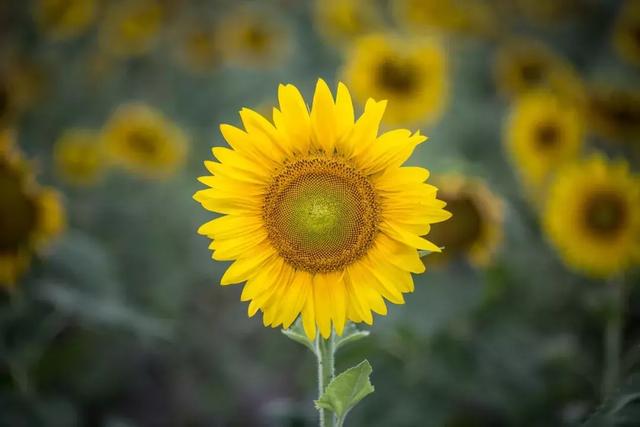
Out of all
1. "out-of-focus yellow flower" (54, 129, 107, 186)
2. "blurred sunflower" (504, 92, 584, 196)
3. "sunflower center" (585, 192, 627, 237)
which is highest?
"out-of-focus yellow flower" (54, 129, 107, 186)

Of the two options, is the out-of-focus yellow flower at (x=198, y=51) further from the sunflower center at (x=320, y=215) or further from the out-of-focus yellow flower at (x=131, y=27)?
the sunflower center at (x=320, y=215)

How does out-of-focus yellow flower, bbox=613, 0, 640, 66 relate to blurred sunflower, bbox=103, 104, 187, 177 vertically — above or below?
above

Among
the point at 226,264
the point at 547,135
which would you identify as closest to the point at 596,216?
the point at 547,135

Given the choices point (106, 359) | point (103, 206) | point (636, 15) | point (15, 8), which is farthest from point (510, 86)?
point (15, 8)

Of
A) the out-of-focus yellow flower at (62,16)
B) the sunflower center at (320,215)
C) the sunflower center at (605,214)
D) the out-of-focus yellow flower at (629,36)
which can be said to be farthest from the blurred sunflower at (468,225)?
the out-of-focus yellow flower at (62,16)

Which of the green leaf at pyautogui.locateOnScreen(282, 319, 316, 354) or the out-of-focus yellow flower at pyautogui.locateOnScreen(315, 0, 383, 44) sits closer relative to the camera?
the green leaf at pyautogui.locateOnScreen(282, 319, 316, 354)

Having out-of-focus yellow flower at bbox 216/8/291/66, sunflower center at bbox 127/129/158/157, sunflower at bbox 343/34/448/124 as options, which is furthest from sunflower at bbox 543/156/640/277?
out-of-focus yellow flower at bbox 216/8/291/66

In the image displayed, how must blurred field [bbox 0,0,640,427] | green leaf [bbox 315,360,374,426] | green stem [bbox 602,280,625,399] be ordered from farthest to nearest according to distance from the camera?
blurred field [bbox 0,0,640,427] → green stem [bbox 602,280,625,399] → green leaf [bbox 315,360,374,426]

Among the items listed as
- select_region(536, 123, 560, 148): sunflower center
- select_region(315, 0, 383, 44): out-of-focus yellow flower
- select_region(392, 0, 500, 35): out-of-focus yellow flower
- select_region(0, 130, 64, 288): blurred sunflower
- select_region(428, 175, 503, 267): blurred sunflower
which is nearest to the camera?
select_region(0, 130, 64, 288): blurred sunflower

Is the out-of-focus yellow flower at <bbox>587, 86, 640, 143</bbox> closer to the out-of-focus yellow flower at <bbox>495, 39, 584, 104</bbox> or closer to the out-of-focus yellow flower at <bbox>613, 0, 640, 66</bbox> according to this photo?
the out-of-focus yellow flower at <bbox>495, 39, 584, 104</bbox>
